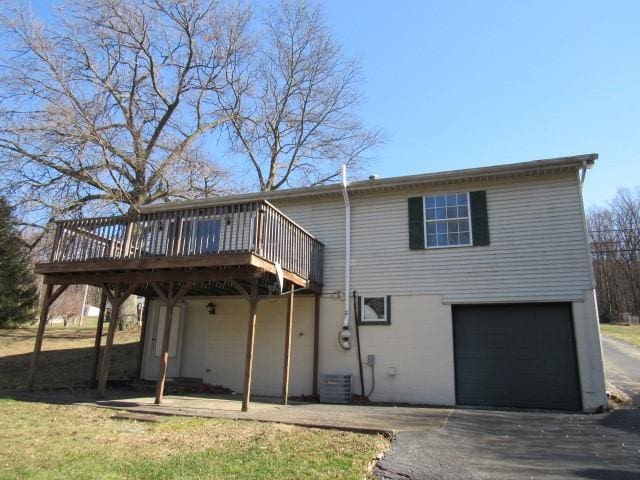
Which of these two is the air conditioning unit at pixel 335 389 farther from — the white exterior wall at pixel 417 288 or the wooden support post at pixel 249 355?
the wooden support post at pixel 249 355

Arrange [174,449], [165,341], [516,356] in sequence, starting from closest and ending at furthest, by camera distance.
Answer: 1. [174,449]
2. [165,341]
3. [516,356]

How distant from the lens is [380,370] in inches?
410

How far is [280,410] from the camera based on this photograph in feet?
27.5

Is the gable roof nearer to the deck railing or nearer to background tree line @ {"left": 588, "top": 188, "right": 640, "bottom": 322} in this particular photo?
the deck railing

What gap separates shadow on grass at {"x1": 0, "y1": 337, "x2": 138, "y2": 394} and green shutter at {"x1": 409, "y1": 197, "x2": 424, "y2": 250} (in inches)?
343

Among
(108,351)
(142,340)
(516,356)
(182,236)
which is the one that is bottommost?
(108,351)

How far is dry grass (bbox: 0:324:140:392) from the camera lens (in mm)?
12055

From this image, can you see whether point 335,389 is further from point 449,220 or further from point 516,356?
point 449,220

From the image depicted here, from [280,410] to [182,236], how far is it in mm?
3863

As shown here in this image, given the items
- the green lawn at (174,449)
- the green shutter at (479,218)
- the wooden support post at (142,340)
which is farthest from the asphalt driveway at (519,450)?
the wooden support post at (142,340)

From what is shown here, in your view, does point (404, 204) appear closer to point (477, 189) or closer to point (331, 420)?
point (477, 189)

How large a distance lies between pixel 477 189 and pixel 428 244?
1721 millimetres

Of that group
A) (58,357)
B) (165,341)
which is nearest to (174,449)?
(165,341)

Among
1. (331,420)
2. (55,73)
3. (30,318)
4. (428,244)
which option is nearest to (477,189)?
(428,244)
